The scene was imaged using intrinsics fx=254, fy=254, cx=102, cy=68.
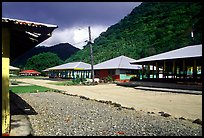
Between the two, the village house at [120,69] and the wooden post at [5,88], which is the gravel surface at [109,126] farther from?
the village house at [120,69]

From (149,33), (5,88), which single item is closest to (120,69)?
(5,88)

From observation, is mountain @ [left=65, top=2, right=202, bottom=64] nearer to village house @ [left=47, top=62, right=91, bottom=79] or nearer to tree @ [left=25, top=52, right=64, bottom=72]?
tree @ [left=25, top=52, right=64, bottom=72]

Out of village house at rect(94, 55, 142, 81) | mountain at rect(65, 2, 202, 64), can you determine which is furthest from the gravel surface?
mountain at rect(65, 2, 202, 64)

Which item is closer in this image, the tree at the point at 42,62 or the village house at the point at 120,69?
the village house at the point at 120,69

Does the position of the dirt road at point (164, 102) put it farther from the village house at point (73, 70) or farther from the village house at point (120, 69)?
the village house at point (73, 70)

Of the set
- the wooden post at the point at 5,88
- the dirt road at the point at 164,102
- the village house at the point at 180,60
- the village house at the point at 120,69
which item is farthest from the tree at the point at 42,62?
the wooden post at the point at 5,88

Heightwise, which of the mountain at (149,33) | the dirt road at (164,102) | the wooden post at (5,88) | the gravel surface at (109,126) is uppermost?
the mountain at (149,33)

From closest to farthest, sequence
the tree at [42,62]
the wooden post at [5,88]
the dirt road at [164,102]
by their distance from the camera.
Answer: the wooden post at [5,88]
the dirt road at [164,102]
the tree at [42,62]

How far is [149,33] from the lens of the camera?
244ft

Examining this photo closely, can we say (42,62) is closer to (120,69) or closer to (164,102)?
(120,69)

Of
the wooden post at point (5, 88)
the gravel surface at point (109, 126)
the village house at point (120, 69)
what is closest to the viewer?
the wooden post at point (5, 88)

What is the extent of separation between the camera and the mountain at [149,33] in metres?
59.7

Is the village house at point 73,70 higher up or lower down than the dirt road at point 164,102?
higher up

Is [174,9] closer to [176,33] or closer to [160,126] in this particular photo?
[176,33]
